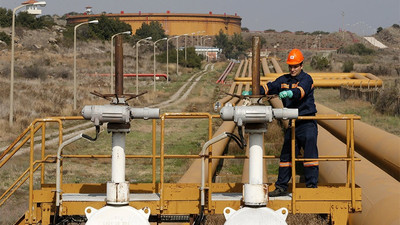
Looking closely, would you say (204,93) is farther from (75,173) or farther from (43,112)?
(75,173)

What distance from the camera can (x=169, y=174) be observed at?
54.6 feet

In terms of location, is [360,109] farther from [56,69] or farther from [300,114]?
[56,69]

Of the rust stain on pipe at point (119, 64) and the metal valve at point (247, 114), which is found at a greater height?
the rust stain on pipe at point (119, 64)

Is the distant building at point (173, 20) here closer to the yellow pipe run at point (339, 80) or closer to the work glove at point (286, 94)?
the yellow pipe run at point (339, 80)

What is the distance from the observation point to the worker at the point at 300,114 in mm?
8633

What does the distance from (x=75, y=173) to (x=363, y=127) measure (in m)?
6.74

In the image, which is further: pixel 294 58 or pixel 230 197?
pixel 294 58

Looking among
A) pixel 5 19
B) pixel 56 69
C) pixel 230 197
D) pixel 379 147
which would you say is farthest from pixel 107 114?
pixel 5 19

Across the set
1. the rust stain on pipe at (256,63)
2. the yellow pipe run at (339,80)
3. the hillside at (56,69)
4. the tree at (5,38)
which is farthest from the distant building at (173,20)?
the rust stain on pipe at (256,63)

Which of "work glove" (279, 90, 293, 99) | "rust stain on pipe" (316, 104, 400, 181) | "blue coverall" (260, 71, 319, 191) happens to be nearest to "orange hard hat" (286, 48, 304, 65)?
"blue coverall" (260, 71, 319, 191)

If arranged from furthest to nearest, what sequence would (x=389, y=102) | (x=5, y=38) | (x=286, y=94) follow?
(x=5, y=38) < (x=389, y=102) < (x=286, y=94)

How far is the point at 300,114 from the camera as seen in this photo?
884 centimetres

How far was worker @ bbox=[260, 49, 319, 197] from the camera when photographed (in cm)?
863

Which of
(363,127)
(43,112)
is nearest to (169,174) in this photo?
(363,127)
